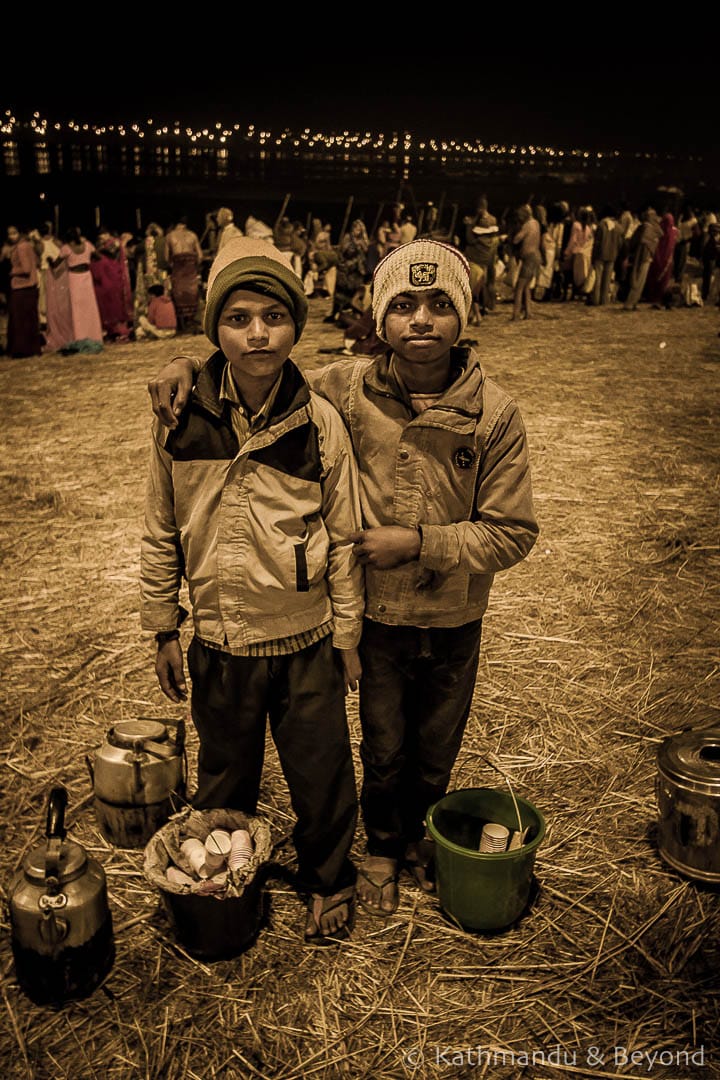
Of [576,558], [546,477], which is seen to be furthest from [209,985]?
[546,477]

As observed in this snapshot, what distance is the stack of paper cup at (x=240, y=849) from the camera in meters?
3.03

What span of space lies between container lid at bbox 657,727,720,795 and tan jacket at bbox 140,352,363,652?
1454 mm

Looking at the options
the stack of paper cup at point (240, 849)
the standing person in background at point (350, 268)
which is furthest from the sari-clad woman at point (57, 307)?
the stack of paper cup at point (240, 849)

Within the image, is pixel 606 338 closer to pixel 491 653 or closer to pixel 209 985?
pixel 491 653

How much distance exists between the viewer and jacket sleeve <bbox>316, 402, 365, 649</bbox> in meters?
2.87

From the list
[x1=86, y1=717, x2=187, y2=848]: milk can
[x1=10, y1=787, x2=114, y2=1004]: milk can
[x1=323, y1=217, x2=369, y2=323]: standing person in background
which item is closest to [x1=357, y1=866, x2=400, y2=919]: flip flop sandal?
[x1=86, y1=717, x2=187, y2=848]: milk can

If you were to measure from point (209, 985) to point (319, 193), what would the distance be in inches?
3206

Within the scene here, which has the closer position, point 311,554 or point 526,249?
point 311,554

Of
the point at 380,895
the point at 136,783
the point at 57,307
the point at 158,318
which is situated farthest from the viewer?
the point at 158,318

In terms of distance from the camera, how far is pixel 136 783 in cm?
361

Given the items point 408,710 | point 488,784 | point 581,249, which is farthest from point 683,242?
point 408,710

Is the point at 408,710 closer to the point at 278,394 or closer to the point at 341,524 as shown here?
the point at 341,524

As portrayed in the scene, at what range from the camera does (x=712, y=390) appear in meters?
11.9

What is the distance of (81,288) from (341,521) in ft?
43.6
